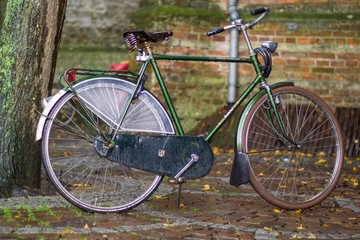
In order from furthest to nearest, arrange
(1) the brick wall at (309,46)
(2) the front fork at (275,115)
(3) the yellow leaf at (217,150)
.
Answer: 1. (1) the brick wall at (309,46)
2. (3) the yellow leaf at (217,150)
3. (2) the front fork at (275,115)

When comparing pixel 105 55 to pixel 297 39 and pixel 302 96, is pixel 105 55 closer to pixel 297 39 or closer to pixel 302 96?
pixel 297 39

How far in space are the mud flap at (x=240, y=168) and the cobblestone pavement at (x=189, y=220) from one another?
0.22 m

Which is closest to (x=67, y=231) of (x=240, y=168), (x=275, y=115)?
(x=240, y=168)

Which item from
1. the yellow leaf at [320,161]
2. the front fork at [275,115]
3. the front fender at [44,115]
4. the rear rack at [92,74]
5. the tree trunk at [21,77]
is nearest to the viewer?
the front fender at [44,115]

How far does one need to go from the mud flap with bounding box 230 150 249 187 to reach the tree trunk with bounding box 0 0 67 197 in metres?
1.41

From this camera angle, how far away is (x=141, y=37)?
4953 millimetres

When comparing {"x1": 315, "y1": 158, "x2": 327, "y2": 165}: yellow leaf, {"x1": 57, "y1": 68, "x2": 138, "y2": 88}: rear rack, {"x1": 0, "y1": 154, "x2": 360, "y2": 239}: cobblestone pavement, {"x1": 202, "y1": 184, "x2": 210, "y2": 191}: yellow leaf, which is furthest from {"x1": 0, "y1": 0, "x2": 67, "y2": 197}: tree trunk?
{"x1": 315, "y1": 158, "x2": 327, "y2": 165}: yellow leaf

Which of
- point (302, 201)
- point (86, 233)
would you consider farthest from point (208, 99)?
point (86, 233)

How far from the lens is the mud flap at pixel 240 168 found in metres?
5.01

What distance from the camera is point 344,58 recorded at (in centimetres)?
901

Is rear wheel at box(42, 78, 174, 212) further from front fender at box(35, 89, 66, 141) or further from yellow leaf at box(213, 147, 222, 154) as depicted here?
yellow leaf at box(213, 147, 222, 154)

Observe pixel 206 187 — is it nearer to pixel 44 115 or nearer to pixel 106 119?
pixel 106 119

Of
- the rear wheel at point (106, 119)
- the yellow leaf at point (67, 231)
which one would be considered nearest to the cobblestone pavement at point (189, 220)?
the yellow leaf at point (67, 231)

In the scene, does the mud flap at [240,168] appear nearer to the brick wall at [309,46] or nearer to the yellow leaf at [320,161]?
the yellow leaf at [320,161]
